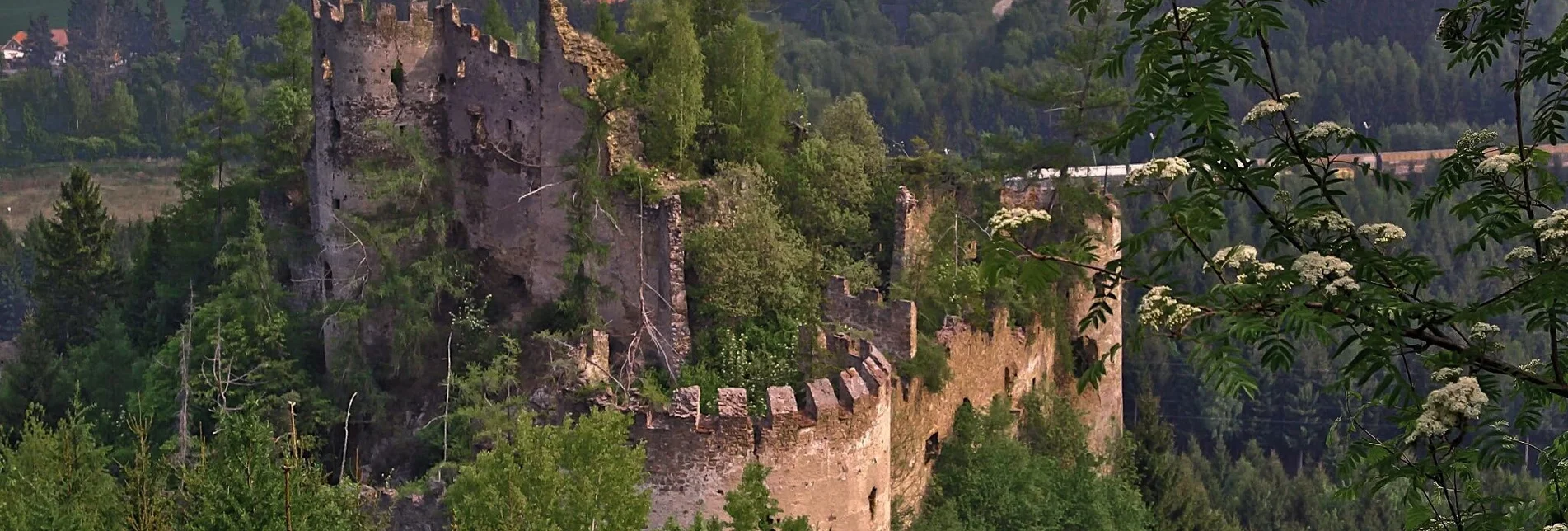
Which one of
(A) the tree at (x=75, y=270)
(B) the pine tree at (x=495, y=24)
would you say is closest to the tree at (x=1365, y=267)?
(B) the pine tree at (x=495, y=24)

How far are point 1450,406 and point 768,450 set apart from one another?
13.7 metres

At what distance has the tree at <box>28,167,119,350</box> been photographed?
43.9 m

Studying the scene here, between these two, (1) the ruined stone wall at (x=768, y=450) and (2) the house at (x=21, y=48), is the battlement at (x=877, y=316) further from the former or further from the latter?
(2) the house at (x=21, y=48)

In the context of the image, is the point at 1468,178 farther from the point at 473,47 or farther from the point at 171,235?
the point at 171,235

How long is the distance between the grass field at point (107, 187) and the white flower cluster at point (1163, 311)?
8065cm

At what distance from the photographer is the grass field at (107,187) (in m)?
92.2

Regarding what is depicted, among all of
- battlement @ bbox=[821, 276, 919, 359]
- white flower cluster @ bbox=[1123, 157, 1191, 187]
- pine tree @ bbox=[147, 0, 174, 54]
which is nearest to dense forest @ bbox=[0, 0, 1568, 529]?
white flower cluster @ bbox=[1123, 157, 1191, 187]

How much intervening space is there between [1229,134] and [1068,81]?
20.3 m

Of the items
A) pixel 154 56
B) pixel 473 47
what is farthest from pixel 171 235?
pixel 154 56

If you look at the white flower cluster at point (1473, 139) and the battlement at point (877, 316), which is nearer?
the white flower cluster at point (1473, 139)

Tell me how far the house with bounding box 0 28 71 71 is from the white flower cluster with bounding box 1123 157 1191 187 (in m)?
114

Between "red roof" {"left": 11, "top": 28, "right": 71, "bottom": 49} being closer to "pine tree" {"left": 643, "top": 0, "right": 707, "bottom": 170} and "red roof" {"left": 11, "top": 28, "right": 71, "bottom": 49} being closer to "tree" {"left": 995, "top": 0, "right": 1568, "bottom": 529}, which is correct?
"pine tree" {"left": 643, "top": 0, "right": 707, "bottom": 170}

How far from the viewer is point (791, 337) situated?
94.9ft

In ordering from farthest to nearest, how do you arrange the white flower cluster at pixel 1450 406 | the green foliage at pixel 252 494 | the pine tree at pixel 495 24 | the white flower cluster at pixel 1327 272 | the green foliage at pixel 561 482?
the pine tree at pixel 495 24
the green foliage at pixel 561 482
the green foliage at pixel 252 494
the white flower cluster at pixel 1327 272
the white flower cluster at pixel 1450 406
